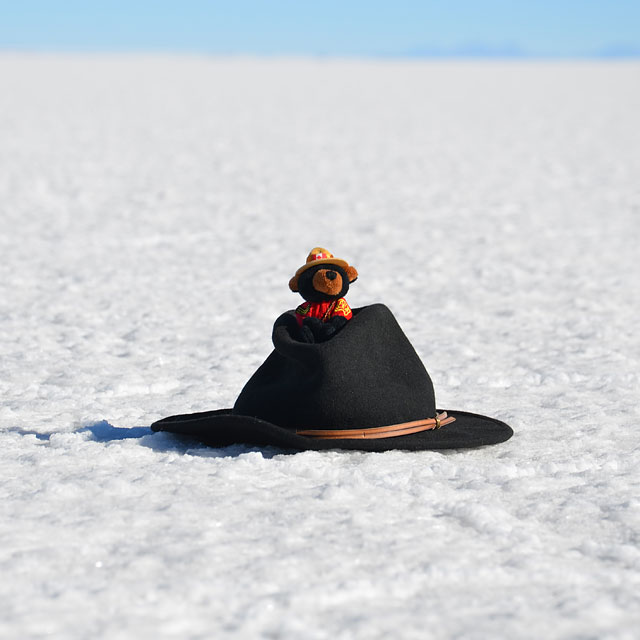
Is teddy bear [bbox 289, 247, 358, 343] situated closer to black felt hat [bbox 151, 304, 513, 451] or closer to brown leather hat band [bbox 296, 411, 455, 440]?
black felt hat [bbox 151, 304, 513, 451]

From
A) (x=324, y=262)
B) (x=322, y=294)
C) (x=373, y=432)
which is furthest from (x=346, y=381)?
(x=324, y=262)

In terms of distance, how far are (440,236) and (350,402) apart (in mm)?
6409

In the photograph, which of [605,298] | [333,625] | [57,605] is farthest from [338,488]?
[605,298]

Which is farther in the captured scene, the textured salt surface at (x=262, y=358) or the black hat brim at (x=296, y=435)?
the black hat brim at (x=296, y=435)

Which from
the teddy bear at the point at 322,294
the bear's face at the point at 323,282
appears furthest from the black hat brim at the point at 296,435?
the bear's face at the point at 323,282

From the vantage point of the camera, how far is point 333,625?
224cm

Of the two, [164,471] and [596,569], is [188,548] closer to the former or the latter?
[164,471]

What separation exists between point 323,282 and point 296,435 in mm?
568

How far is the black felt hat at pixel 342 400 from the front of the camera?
3365 mm

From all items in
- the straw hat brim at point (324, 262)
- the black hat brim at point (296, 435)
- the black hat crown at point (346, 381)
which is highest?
the straw hat brim at point (324, 262)

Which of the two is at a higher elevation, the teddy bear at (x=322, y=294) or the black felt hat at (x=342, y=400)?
the teddy bear at (x=322, y=294)

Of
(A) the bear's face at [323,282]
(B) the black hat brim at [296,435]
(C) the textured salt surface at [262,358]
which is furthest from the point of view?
(A) the bear's face at [323,282]

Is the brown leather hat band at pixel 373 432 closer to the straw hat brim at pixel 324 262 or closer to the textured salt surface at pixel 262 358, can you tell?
the textured salt surface at pixel 262 358

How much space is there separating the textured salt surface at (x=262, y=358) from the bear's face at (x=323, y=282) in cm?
59
